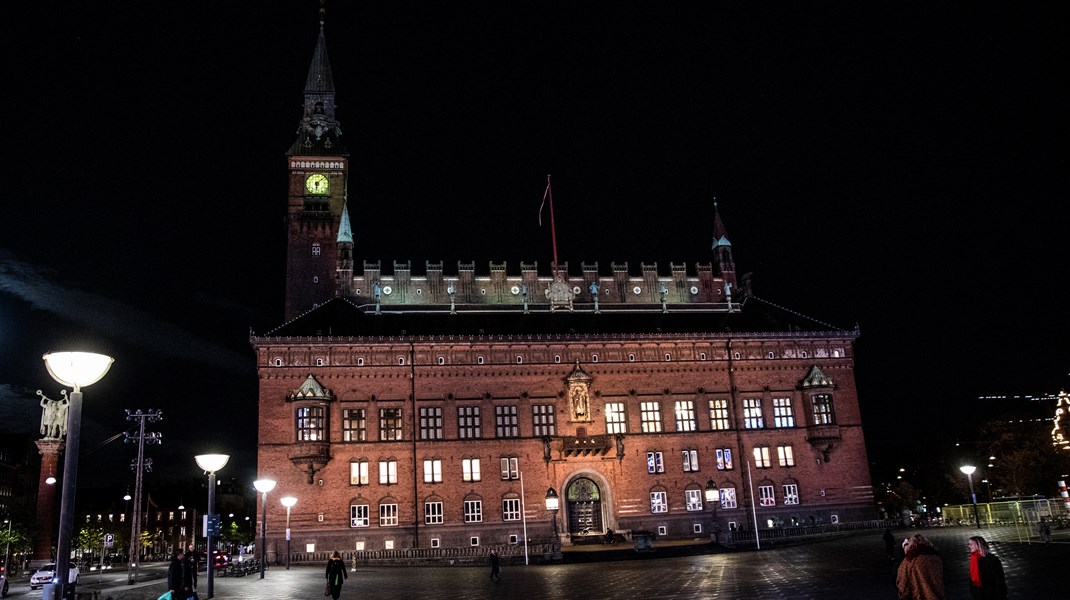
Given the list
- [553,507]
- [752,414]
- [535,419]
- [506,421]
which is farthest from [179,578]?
[752,414]

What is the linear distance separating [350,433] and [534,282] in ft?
63.3

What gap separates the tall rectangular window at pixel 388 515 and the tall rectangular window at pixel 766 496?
26.2 meters

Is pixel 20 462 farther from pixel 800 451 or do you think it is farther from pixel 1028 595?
pixel 1028 595

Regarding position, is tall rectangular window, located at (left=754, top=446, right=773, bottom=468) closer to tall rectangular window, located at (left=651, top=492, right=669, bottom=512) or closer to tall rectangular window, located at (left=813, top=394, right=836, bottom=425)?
tall rectangular window, located at (left=813, top=394, right=836, bottom=425)

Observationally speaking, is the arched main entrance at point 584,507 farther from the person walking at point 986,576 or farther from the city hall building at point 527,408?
the person walking at point 986,576

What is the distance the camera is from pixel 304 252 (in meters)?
61.3

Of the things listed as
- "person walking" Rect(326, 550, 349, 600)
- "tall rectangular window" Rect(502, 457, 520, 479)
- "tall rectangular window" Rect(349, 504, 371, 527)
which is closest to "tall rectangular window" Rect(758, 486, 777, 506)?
"tall rectangular window" Rect(502, 457, 520, 479)

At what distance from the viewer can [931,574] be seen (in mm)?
10758

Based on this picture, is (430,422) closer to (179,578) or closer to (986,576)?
(179,578)

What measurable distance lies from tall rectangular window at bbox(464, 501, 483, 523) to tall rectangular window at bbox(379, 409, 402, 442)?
663 cm

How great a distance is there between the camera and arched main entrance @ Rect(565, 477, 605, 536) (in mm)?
53875

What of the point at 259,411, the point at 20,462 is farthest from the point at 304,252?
the point at 20,462

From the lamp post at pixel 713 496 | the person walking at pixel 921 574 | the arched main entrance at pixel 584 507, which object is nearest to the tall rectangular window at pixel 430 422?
the arched main entrance at pixel 584 507

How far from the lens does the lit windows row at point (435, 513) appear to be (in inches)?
1998
